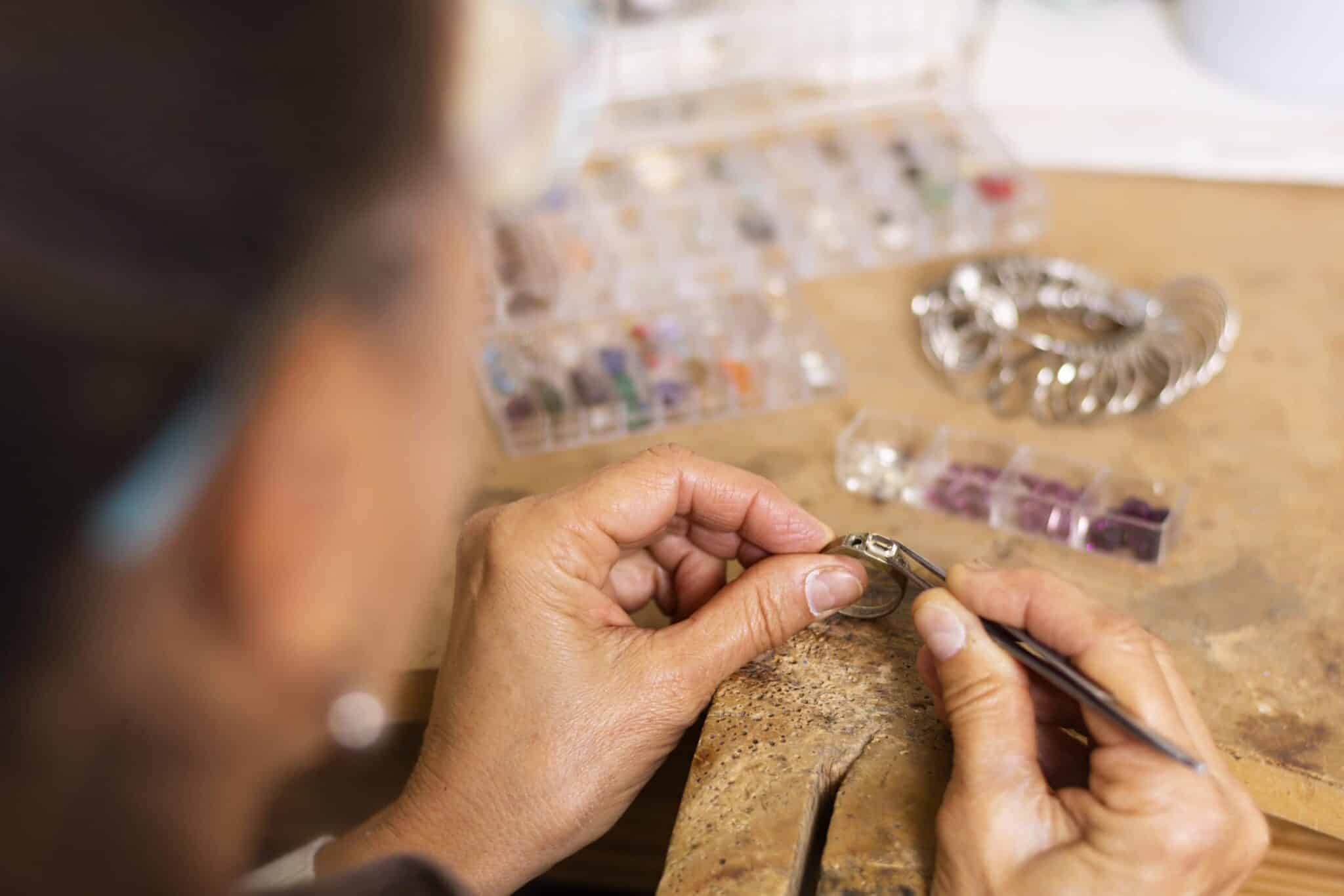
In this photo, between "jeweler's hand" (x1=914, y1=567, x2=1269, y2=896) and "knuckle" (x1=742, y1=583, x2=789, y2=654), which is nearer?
"jeweler's hand" (x1=914, y1=567, x2=1269, y2=896)

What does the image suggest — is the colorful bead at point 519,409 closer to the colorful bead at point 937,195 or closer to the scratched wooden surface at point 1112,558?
the scratched wooden surface at point 1112,558

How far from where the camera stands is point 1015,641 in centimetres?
90

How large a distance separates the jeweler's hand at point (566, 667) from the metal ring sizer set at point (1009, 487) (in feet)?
0.94

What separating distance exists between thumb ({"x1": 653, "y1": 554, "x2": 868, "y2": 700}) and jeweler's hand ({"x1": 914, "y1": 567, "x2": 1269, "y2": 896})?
0.12 meters

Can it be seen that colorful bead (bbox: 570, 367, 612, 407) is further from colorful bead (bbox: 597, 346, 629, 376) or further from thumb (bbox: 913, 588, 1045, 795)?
thumb (bbox: 913, 588, 1045, 795)

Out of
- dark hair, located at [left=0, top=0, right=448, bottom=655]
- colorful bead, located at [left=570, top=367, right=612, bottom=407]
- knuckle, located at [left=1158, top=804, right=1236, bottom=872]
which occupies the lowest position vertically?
knuckle, located at [left=1158, top=804, right=1236, bottom=872]

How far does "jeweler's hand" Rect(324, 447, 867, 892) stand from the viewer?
98cm

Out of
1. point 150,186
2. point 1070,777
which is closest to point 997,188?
point 1070,777

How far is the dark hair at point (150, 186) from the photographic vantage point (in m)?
0.48

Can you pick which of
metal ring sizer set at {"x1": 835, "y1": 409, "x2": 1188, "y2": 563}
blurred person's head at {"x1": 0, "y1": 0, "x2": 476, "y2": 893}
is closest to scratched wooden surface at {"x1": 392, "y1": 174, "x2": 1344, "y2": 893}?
metal ring sizer set at {"x1": 835, "y1": 409, "x2": 1188, "y2": 563}

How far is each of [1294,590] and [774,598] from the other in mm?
569

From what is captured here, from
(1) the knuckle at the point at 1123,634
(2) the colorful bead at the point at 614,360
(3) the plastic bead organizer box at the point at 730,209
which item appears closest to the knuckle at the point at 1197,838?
(1) the knuckle at the point at 1123,634

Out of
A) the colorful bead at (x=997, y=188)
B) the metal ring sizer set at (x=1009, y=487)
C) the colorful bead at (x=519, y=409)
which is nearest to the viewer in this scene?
the metal ring sizer set at (x=1009, y=487)

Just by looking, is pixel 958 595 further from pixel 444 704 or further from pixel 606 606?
pixel 444 704
